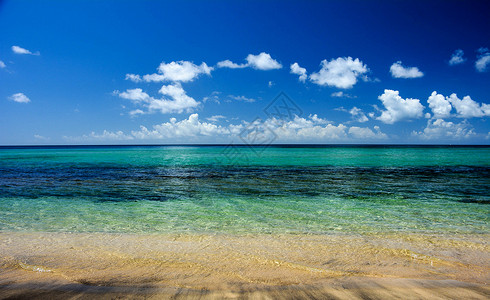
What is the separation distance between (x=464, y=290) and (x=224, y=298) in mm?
3736

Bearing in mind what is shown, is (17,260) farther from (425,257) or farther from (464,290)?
(425,257)

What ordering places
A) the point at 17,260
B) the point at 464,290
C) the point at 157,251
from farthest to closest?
the point at 157,251 < the point at 17,260 < the point at 464,290

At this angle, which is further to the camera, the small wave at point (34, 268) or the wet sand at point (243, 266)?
the small wave at point (34, 268)

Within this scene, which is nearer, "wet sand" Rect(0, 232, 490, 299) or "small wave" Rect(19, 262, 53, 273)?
"wet sand" Rect(0, 232, 490, 299)

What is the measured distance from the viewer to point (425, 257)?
5.71 metres

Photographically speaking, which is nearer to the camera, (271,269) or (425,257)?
(271,269)

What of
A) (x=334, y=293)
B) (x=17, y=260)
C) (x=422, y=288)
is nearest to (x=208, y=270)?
(x=334, y=293)

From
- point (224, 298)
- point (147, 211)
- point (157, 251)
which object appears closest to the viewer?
point (224, 298)

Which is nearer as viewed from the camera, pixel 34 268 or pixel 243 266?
pixel 34 268

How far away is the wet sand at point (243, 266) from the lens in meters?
4.12

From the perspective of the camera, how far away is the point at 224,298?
386 centimetres

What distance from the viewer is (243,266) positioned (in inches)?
208

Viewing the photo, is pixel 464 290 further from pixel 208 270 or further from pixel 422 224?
pixel 422 224

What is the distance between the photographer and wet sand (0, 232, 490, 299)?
4.12 metres
